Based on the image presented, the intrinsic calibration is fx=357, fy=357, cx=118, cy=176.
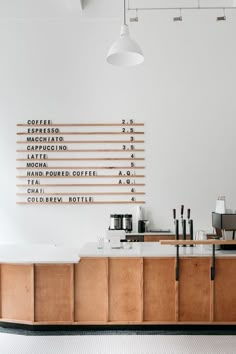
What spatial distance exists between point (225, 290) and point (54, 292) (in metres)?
1.91

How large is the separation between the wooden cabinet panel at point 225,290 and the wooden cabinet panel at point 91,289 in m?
1.25

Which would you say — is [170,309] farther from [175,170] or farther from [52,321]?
[175,170]

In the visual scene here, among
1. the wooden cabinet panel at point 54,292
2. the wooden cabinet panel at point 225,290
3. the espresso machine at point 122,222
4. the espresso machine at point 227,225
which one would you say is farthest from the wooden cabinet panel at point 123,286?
the espresso machine at point 122,222

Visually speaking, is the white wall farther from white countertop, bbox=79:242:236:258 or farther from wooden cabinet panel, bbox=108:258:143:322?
wooden cabinet panel, bbox=108:258:143:322

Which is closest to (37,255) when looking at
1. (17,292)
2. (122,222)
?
(17,292)

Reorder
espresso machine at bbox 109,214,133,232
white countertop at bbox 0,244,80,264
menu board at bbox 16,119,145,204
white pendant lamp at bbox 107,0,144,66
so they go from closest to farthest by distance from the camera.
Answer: white pendant lamp at bbox 107,0,144,66, white countertop at bbox 0,244,80,264, espresso machine at bbox 109,214,133,232, menu board at bbox 16,119,145,204

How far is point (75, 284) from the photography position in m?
3.99

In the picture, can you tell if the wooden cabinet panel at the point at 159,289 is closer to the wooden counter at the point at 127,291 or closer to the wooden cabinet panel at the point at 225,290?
the wooden counter at the point at 127,291

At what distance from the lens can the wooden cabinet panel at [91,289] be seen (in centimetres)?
398

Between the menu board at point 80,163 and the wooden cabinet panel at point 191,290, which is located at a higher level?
the menu board at point 80,163

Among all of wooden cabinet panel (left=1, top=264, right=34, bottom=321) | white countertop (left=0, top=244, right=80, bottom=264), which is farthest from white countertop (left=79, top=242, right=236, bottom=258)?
wooden cabinet panel (left=1, top=264, right=34, bottom=321)

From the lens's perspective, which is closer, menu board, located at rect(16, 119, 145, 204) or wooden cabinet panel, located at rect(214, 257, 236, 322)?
wooden cabinet panel, located at rect(214, 257, 236, 322)

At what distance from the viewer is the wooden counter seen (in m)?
3.97

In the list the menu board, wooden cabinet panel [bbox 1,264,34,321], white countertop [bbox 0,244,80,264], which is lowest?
wooden cabinet panel [bbox 1,264,34,321]
